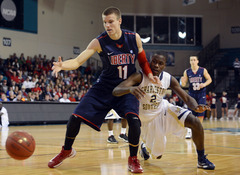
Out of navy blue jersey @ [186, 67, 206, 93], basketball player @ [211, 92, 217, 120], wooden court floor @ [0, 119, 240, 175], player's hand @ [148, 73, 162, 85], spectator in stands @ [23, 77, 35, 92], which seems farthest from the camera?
basketball player @ [211, 92, 217, 120]

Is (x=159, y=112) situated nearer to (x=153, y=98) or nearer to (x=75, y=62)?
(x=153, y=98)

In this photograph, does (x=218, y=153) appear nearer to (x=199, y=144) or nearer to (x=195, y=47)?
(x=199, y=144)

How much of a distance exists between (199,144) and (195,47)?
26.5 metres

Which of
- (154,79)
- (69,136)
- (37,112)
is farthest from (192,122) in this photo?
(37,112)

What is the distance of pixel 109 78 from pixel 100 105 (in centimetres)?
41

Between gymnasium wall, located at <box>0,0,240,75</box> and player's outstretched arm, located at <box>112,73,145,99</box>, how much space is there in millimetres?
17636

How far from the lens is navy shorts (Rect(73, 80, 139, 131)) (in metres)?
5.07

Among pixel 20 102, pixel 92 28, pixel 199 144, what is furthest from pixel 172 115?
pixel 92 28

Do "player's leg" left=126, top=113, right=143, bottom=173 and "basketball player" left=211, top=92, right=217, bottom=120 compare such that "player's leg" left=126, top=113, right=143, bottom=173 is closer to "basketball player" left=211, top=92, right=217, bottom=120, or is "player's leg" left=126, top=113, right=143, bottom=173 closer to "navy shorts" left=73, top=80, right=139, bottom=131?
"navy shorts" left=73, top=80, right=139, bottom=131

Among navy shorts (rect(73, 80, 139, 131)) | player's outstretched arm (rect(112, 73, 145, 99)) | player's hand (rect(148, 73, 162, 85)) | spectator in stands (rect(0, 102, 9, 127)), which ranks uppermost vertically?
player's hand (rect(148, 73, 162, 85))

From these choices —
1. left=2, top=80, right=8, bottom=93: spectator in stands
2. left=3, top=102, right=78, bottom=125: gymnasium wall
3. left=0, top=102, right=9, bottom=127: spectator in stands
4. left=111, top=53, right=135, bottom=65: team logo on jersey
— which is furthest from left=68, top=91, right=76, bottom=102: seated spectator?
left=111, top=53, right=135, bottom=65: team logo on jersey

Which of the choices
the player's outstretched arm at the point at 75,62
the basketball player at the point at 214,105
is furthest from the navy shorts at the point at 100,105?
the basketball player at the point at 214,105

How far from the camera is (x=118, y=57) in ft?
16.9

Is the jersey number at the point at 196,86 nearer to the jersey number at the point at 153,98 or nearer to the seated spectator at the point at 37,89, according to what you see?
the jersey number at the point at 153,98
